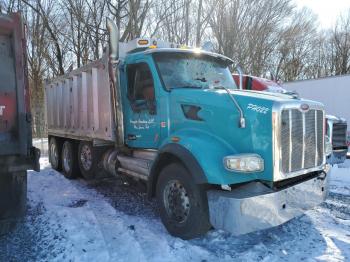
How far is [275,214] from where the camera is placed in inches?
157

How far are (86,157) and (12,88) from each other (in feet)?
13.6

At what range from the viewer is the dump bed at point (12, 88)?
14.1 feet

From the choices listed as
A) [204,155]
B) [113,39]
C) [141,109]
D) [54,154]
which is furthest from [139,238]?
[54,154]

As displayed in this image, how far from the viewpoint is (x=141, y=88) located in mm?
5793

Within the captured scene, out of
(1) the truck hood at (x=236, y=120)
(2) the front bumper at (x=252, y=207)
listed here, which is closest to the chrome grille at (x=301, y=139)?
(1) the truck hood at (x=236, y=120)

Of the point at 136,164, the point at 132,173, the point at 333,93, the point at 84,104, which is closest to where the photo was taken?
the point at 136,164

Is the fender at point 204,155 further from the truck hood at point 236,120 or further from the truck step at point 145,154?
the truck step at point 145,154

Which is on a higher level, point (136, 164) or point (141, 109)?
point (141, 109)

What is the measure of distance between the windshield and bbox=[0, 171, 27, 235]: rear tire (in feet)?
7.87

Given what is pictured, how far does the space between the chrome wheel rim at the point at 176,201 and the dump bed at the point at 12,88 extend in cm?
191

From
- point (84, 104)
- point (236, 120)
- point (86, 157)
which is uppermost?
point (84, 104)

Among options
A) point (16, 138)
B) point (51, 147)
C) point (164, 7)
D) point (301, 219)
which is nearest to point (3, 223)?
point (16, 138)

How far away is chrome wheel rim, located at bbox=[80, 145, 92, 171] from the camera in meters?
8.12

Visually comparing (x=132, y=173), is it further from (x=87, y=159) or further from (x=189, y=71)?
(x=87, y=159)
